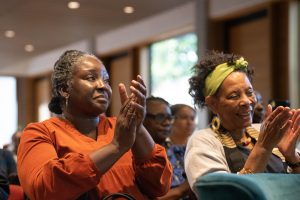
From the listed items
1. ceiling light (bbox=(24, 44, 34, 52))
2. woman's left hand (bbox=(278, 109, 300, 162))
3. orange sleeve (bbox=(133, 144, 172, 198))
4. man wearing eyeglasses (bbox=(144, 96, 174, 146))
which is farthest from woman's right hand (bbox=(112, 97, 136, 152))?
ceiling light (bbox=(24, 44, 34, 52))

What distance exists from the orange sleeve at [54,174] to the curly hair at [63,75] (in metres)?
0.28

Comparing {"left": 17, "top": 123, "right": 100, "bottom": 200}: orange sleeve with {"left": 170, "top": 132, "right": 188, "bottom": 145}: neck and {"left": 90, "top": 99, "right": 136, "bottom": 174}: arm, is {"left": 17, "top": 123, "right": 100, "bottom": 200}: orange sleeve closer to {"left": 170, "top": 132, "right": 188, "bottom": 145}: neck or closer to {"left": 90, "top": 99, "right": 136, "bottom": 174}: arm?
{"left": 90, "top": 99, "right": 136, "bottom": 174}: arm

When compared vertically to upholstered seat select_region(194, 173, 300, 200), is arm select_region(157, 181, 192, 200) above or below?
below

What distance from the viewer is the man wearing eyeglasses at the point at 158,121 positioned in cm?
346

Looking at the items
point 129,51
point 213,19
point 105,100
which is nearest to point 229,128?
point 105,100

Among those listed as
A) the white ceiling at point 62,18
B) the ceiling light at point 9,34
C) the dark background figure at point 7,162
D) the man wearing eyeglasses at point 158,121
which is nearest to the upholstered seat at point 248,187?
the man wearing eyeglasses at point 158,121

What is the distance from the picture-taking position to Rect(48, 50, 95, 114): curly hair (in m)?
2.13

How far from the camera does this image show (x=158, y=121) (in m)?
3.48

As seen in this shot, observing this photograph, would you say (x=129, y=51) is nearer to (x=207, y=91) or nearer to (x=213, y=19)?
(x=213, y=19)

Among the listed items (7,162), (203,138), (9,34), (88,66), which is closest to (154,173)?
(203,138)

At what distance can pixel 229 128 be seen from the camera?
7.30 ft

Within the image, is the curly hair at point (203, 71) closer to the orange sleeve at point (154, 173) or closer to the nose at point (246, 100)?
the nose at point (246, 100)

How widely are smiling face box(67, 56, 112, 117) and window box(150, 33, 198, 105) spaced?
6691mm

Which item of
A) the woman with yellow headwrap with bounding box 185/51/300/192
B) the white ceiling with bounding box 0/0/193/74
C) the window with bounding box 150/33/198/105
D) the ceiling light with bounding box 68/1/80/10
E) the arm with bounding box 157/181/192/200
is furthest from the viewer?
the window with bounding box 150/33/198/105
